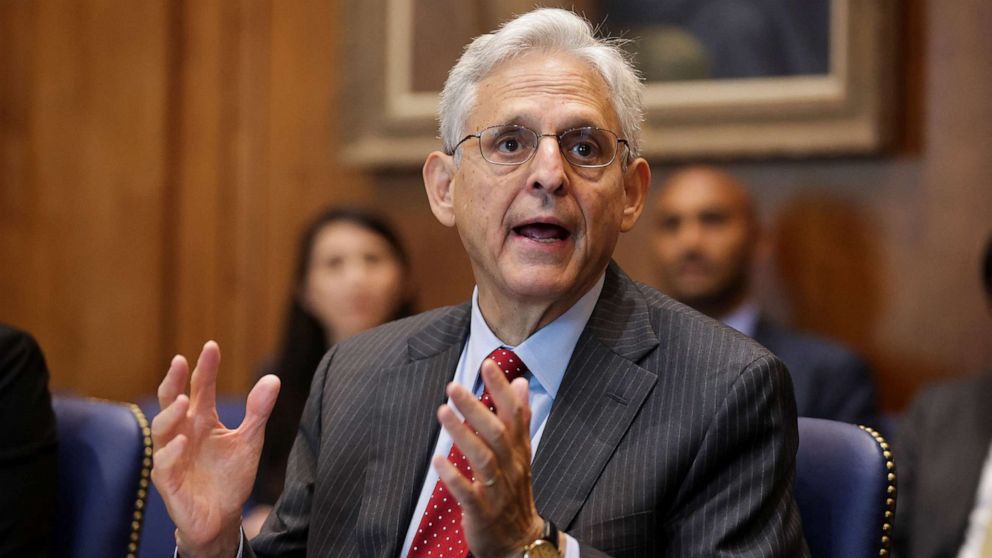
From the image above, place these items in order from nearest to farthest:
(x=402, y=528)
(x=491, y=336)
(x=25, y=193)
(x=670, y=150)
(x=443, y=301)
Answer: (x=402, y=528), (x=491, y=336), (x=670, y=150), (x=443, y=301), (x=25, y=193)

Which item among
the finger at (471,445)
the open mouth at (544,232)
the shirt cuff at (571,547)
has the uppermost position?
the open mouth at (544,232)

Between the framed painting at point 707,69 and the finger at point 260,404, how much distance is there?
234 cm

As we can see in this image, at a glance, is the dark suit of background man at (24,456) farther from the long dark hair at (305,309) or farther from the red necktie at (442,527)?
the long dark hair at (305,309)

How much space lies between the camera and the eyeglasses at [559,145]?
6.42 ft

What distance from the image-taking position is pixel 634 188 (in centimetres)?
215

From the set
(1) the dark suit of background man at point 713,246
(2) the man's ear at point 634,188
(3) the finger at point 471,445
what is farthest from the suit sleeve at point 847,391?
(3) the finger at point 471,445

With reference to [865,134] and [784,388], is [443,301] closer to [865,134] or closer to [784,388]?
[865,134]

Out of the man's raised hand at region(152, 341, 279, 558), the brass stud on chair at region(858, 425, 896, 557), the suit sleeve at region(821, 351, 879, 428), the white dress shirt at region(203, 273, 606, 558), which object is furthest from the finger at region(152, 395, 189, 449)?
the suit sleeve at region(821, 351, 879, 428)

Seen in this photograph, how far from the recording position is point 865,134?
3691mm

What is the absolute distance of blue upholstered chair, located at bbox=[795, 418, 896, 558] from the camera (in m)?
1.86

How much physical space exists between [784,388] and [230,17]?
10.8 ft

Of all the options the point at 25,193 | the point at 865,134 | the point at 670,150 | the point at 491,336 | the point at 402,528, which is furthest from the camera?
the point at 25,193

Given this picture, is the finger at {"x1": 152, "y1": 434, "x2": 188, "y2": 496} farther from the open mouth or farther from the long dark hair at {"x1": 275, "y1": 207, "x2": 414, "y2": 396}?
the long dark hair at {"x1": 275, "y1": 207, "x2": 414, "y2": 396}

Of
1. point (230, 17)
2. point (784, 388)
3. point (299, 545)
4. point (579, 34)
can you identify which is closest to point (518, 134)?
point (579, 34)
